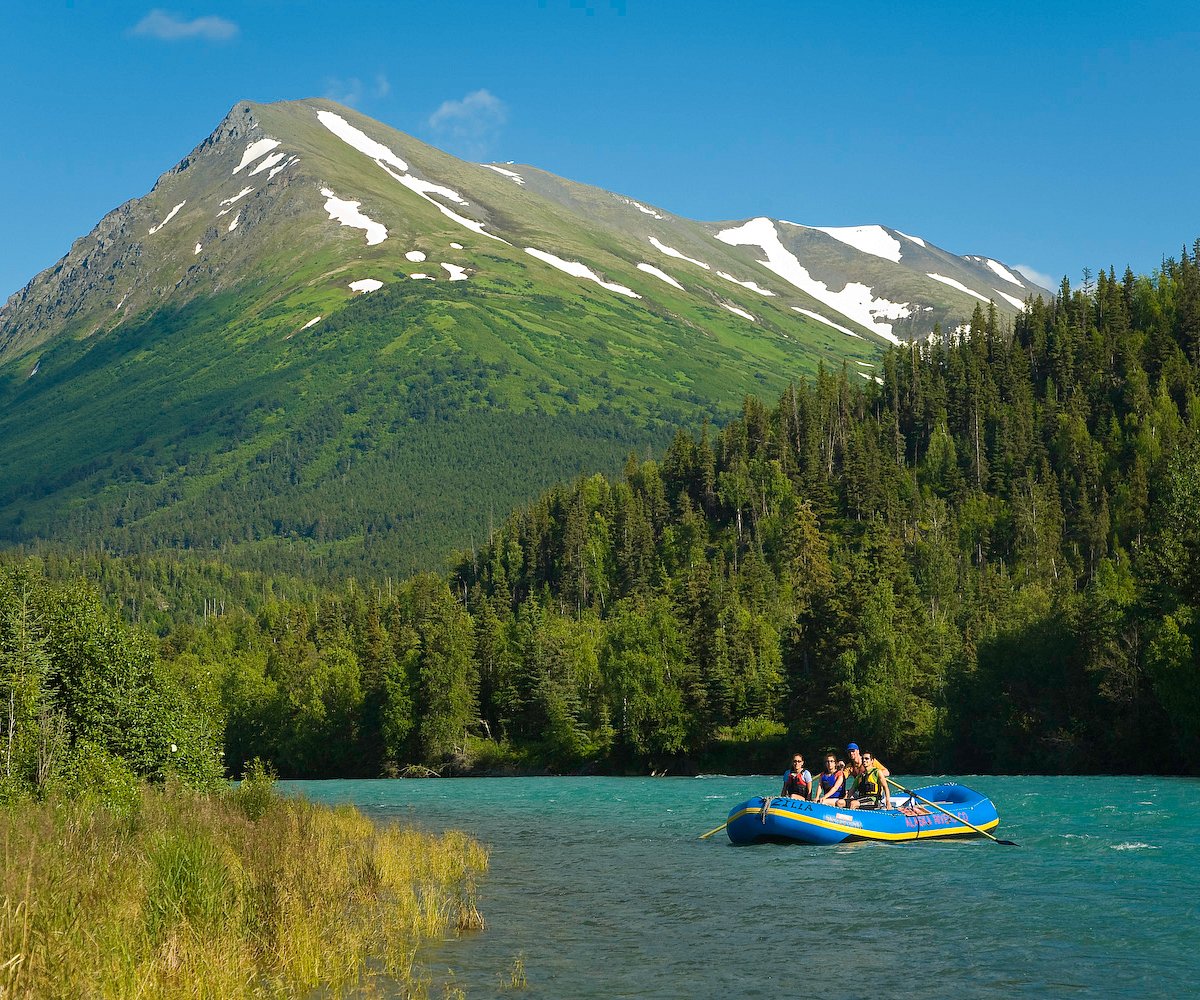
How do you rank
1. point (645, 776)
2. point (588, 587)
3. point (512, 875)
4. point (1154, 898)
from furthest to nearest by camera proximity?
1. point (588, 587)
2. point (645, 776)
3. point (512, 875)
4. point (1154, 898)

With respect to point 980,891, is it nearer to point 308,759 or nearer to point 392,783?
point 392,783

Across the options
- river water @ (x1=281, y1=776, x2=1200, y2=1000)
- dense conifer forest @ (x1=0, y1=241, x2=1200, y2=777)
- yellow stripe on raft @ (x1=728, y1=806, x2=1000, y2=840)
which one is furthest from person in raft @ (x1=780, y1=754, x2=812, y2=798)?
dense conifer forest @ (x1=0, y1=241, x2=1200, y2=777)

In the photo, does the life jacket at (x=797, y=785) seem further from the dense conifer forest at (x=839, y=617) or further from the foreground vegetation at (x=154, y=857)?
the dense conifer forest at (x=839, y=617)

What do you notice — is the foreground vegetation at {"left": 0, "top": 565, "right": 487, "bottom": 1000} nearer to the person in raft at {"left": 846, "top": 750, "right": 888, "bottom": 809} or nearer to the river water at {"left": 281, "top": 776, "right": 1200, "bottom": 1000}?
the river water at {"left": 281, "top": 776, "right": 1200, "bottom": 1000}

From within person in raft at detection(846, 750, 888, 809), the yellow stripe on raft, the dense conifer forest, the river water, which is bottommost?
the river water

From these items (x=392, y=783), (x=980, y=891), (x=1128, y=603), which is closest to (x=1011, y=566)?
(x=1128, y=603)

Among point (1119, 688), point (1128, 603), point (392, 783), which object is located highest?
point (1128, 603)

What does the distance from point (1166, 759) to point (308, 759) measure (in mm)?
78820

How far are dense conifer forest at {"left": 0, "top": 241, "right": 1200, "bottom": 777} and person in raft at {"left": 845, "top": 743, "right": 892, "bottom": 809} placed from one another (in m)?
30.7

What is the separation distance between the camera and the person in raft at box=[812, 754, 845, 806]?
51.3 metres

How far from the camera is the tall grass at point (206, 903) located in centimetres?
1850

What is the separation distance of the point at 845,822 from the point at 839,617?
2216 inches

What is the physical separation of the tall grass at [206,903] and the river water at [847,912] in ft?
5.80

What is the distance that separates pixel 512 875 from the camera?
4241 cm
